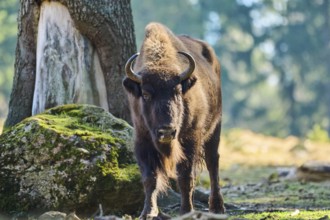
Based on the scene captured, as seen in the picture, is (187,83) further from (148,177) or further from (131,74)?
(148,177)

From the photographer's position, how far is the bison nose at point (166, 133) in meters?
6.48

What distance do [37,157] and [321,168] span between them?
20.4 ft

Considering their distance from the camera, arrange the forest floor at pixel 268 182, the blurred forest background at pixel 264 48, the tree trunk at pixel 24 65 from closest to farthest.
Answer: the forest floor at pixel 268 182 → the tree trunk at pixel 24 65 → the blurred forest background at pixel 264 48

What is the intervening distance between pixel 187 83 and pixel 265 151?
1426cm

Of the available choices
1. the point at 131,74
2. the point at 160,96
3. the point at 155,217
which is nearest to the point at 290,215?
the point at 155,217

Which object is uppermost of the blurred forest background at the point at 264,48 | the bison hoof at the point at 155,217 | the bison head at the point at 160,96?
the blurred forest background at the point at 264,48

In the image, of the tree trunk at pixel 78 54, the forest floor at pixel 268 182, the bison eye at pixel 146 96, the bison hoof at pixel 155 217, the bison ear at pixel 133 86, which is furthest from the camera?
the tree trunk at pixel 78 54

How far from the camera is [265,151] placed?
2097cm

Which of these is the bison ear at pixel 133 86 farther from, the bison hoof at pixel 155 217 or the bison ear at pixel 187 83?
the bison hoof at pixel 155 217

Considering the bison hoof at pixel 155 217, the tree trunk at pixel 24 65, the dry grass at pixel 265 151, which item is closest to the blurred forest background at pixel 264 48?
the dry grass at pixel 265 151

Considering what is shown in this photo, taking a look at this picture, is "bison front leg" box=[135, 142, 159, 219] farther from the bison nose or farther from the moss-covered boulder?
the bison nose

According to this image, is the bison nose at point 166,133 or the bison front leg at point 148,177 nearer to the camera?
the bison nose at point 166,133

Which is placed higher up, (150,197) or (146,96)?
(146,96)

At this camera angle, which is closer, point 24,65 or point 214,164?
point 214,164
